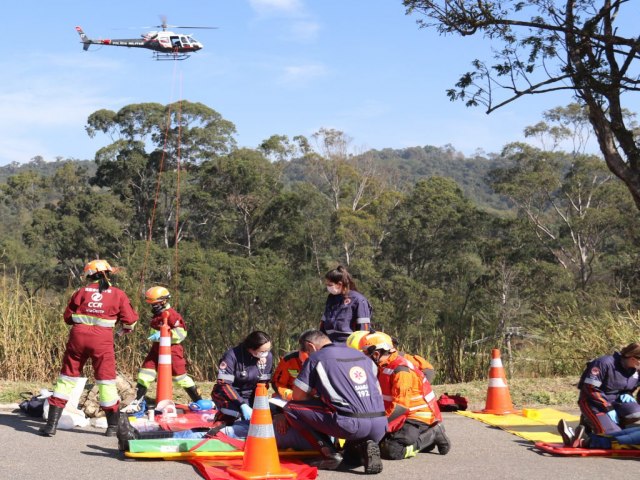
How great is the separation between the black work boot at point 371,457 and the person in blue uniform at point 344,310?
7.46 ft

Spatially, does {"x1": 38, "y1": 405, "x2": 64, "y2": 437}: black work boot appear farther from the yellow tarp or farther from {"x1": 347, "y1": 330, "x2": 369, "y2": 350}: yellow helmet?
the yellow tarp

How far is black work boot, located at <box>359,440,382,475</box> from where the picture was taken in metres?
6.98

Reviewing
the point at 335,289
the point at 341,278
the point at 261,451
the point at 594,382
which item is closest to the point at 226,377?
the point at 335,289

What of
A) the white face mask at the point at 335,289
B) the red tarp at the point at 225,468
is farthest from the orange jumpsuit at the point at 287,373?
the red tarp at the point at 225,468

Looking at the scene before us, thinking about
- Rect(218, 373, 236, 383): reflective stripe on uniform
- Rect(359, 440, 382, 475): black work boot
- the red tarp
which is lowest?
the red tarp

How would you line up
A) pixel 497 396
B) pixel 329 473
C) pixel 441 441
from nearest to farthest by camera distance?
pixel 329 473, pixel 441 441, pixel 497 396

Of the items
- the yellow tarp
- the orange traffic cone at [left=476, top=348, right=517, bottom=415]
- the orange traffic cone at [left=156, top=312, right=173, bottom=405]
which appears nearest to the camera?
→ the yellow tarp

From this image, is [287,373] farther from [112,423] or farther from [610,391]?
[610,391]

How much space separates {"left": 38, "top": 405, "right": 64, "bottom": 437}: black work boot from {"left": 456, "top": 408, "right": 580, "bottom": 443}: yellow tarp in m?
4.70

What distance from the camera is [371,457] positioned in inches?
275

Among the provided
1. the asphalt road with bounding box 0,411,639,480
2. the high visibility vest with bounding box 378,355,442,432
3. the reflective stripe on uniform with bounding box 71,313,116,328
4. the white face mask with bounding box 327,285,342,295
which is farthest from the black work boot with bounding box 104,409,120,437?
the high visibility vest with bounding box 378,355,442,432

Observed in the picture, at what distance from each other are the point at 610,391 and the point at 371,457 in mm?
2951

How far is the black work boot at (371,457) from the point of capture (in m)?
6.98

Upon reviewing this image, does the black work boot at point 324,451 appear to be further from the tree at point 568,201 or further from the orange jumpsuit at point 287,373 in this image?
→ the tree at point 568,201
